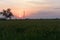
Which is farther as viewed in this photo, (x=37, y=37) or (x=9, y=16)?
(x=9, y=16)

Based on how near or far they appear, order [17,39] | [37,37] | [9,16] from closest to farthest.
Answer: [17,39]
[37,37]
[9,16]

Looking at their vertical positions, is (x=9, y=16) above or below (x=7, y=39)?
below

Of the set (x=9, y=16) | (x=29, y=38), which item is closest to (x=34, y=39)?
(x=29, y=38)

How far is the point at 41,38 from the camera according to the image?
923 cm

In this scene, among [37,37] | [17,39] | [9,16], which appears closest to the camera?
[17,39]

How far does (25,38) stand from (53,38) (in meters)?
1.24

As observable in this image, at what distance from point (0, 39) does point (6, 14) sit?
100825 millimetres

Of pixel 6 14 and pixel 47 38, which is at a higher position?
pixel 47 38

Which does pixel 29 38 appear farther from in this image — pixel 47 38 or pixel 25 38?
pixel 47 38

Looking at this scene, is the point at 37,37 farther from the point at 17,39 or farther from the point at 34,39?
the point at 17,39

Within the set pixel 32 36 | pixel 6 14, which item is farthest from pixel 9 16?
pixel 32 36

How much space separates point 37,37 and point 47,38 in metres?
Result: 0.46

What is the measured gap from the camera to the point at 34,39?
29.5ft

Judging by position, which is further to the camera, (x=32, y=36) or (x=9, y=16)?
(x=9, y=16)
